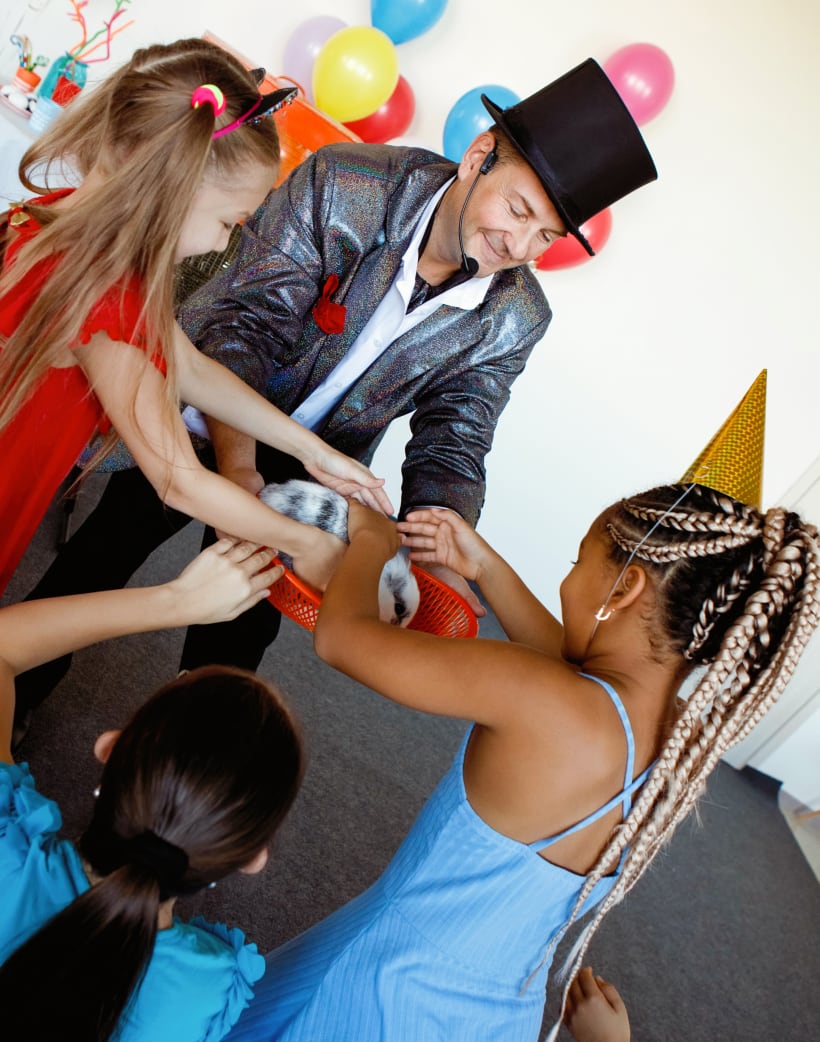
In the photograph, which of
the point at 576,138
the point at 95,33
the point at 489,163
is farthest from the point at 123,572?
the point at 95,33

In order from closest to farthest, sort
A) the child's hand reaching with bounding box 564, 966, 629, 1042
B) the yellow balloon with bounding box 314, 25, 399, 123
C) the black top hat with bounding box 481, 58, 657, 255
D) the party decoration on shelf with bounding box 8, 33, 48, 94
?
the child's hand reaching with bounding box 564, 966, 629, 1042
the black top hat with bounding box 481, 58, 657, 255
the party decoration on shelf with bounding box 8, 33, 48, 94
the yellow balloon with bounding box 314, 25, 399, 123

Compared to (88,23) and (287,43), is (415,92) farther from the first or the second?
(88,23)

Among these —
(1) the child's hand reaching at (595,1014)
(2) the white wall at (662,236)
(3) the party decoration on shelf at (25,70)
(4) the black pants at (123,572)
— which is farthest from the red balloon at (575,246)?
(1) the child's hand reaching at (595,1014)

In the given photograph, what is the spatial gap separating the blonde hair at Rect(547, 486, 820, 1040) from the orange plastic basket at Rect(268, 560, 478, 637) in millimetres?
308

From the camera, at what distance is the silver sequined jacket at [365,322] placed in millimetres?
1579

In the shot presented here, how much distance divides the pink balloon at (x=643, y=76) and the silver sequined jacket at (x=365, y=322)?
72.9 inches

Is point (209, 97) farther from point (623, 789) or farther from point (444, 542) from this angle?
point (623, 789)

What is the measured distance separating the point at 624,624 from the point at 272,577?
50 centimetres

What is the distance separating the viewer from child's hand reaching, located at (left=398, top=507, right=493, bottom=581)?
1.46m

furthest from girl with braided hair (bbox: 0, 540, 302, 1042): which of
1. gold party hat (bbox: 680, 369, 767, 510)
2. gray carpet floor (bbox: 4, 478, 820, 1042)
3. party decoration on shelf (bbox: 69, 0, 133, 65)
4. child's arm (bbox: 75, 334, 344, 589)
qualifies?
party decoration on shelf (bbox: 69, 0, 133, 65)

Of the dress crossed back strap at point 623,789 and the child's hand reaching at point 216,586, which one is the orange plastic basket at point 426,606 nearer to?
the child's hand reaching at point 216,586

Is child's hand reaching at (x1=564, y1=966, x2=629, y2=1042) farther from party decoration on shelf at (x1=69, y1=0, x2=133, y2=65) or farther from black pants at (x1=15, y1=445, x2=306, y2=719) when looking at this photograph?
party decoration on shelf at (x1=69, y1=0, x2=133, y2=65)

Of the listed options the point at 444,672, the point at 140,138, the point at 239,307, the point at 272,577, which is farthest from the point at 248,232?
the point at 444,672

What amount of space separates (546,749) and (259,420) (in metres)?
0.72
